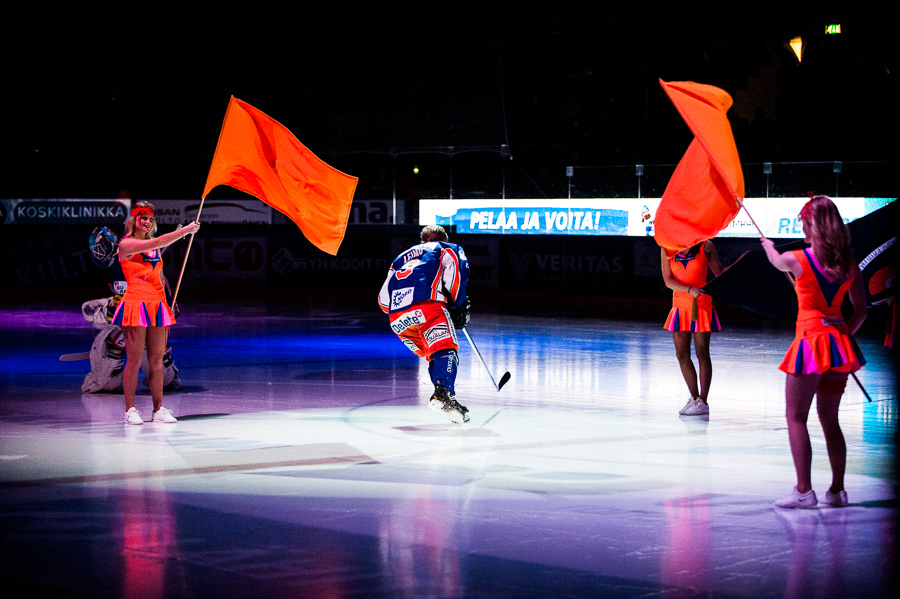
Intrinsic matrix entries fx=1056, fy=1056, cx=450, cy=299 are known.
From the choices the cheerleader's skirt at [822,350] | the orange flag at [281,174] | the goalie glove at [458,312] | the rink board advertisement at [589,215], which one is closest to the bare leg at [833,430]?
the cheerleader's skirt at [822,350]

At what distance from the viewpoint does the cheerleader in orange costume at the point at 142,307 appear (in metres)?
8.59

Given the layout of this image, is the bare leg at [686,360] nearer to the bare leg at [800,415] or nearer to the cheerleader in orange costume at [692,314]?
the cheerleader in orange costume at [692,314]

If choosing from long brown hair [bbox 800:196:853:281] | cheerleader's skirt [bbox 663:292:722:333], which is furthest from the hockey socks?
long brown hair [bbox 800:196:853:281]

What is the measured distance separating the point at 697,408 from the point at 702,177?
2.82 m

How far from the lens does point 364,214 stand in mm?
25922

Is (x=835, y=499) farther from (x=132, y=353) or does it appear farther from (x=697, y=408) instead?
(x=132, y=353)

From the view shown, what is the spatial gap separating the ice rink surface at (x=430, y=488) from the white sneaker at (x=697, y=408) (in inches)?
7.3

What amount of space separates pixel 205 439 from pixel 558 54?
2298cm

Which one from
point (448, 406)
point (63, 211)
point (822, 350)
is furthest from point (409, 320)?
point (63, 211)

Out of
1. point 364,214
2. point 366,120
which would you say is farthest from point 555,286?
point 366,120

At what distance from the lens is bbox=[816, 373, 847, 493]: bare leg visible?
231 inches

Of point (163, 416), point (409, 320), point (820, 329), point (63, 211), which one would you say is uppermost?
point (63, 211)

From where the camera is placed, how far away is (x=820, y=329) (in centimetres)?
579

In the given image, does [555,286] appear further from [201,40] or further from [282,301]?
[201,40]
